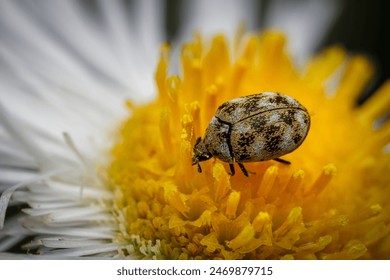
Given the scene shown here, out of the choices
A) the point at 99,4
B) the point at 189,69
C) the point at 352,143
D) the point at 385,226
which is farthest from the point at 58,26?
the point at 385,226

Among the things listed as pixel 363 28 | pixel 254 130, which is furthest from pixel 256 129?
pixel 363 28

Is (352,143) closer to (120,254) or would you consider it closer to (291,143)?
(291,143)

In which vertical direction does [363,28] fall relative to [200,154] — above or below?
above

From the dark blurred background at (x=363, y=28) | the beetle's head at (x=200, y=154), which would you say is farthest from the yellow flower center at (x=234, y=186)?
the dark blurred background at (x=363, y=28)

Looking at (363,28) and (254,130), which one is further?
(363,28)

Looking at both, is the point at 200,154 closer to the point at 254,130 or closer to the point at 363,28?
the point at 254,130
